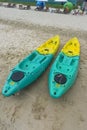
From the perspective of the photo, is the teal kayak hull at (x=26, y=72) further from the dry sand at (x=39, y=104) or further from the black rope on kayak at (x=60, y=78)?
the black rope on kayak at (x=60, y=78)

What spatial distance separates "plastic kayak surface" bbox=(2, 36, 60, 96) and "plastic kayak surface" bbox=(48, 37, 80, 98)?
28cm

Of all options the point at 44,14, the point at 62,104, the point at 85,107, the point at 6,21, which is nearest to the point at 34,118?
the point at 62,104

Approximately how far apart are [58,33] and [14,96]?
3.53 metres

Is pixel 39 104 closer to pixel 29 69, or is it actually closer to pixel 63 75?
pixel 63 75

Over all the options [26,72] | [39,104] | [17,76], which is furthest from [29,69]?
[39,104]

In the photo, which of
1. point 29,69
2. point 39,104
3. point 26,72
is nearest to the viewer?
point 39,104

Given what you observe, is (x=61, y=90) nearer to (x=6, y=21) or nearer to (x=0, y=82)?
(x=0, y=82)

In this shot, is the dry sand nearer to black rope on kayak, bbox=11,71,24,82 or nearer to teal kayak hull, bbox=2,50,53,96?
teal kayak hull, bbox=2,50,53,96

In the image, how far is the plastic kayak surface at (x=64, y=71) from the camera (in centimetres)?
551

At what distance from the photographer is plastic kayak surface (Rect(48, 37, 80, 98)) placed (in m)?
5.51

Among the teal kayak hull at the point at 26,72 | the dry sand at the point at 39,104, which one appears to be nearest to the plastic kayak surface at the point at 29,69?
the teal kayak hull at the point at 26,72

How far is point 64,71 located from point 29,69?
753mm

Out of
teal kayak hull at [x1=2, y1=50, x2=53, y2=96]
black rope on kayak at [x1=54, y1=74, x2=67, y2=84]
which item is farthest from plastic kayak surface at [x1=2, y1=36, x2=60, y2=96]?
black rope on kayak at [x1=54, y1=74, x2=67, y2=84]

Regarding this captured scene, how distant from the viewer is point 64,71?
6.06 m
